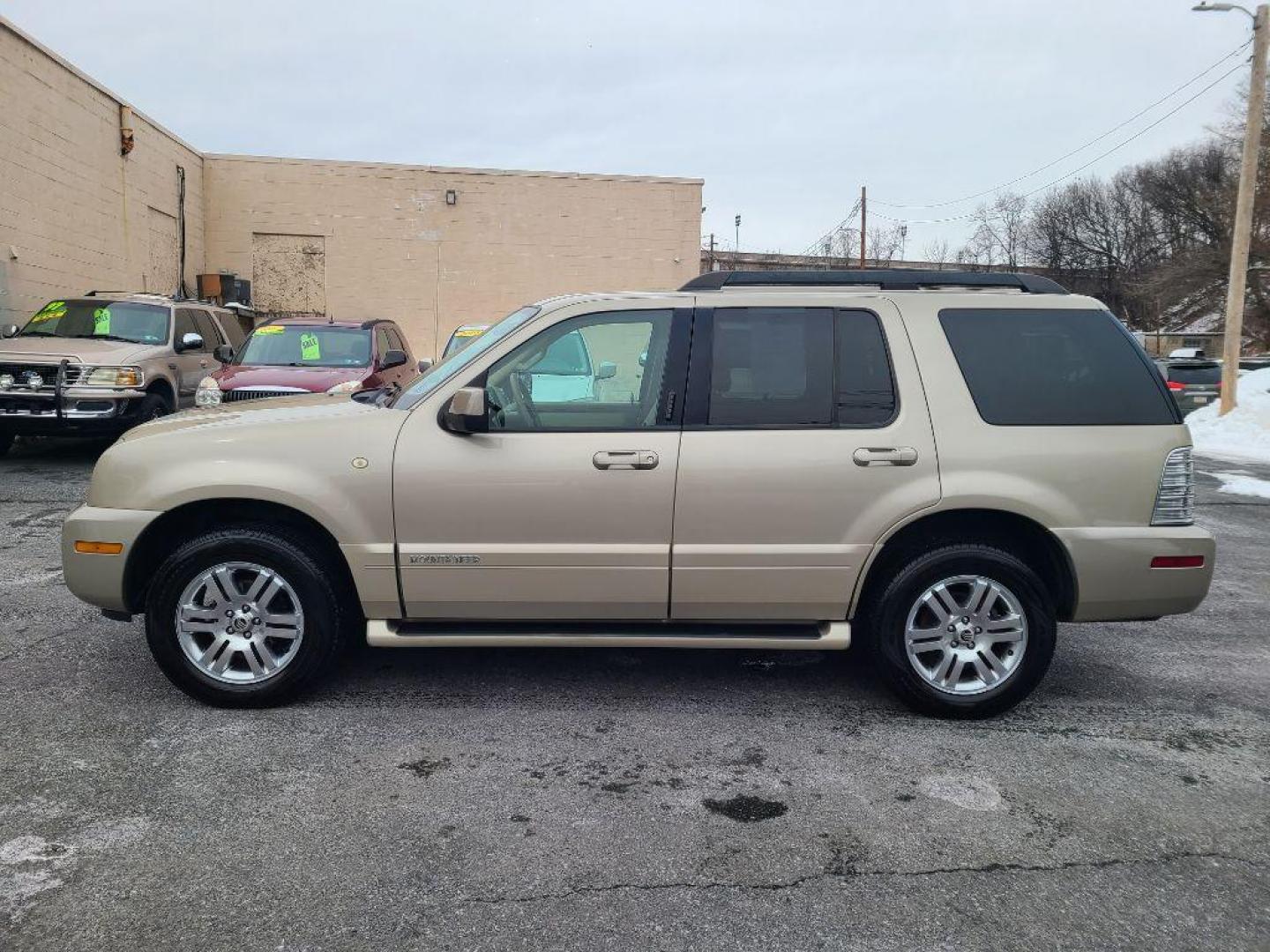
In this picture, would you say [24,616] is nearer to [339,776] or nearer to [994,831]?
[339,776]

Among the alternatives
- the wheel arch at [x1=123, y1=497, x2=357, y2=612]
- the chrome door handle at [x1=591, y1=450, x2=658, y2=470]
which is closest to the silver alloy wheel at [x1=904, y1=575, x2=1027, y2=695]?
the chrome door handle at [x1=591, y1=450, x2=658, y2=470]

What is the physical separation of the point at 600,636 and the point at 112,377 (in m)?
8.06

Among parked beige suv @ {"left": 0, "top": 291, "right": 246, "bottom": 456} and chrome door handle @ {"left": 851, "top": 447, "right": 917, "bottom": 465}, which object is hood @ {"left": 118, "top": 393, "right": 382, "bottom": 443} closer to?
chrome door handle @ {"left": 851, "top": 447, "right": 917, "bottom": 465}

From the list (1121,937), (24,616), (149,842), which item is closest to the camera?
(1121,937)

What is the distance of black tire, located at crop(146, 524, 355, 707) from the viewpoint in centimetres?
394

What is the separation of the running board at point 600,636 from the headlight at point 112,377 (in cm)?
739

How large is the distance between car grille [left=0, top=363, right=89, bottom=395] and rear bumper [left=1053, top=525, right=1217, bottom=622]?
9.59m

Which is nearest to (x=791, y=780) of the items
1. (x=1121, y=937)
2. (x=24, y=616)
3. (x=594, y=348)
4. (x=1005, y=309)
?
(x=1121, y=937)

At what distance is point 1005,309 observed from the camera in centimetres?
417

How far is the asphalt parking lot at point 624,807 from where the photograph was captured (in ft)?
8.59

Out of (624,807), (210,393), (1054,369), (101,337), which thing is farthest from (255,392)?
(1054,369)

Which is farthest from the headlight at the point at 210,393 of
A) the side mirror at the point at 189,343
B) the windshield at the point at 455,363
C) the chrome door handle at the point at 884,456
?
the chrome door handle at the point at 884,456

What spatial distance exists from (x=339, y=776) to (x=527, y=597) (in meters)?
1.02

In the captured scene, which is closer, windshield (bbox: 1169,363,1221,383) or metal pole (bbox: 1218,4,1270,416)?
metal pole (bbox: 1218,4,1270,416)
